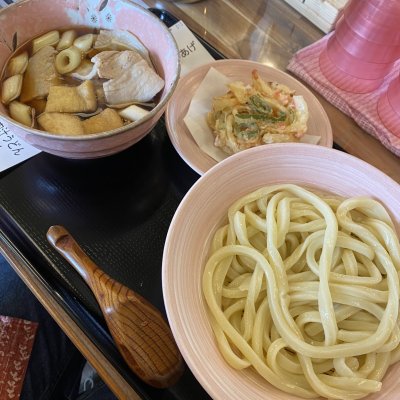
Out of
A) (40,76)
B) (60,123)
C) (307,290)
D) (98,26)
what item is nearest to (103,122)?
(60,123)

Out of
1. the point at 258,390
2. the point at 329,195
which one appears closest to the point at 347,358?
the point at 258,390

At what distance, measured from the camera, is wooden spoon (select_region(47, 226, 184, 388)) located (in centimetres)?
84

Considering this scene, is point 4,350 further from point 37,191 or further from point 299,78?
point 299,78

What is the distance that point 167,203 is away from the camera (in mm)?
1114

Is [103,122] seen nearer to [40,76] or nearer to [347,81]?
[40,76]

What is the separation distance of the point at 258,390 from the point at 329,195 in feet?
1.53

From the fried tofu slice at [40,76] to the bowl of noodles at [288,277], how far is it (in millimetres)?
509

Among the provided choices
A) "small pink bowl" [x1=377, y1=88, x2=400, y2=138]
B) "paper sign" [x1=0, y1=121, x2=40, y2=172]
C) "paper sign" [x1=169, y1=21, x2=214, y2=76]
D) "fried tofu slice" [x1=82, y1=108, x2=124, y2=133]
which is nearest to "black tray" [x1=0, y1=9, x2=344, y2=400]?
"paper sign" [x1=0, y1=121, x2=40, y2=172]

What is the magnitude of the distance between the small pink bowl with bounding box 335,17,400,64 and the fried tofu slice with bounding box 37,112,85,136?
3.01ft

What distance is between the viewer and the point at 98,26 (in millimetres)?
1171

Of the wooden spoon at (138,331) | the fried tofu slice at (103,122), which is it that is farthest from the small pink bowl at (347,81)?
the wooden spoon at (138,331)

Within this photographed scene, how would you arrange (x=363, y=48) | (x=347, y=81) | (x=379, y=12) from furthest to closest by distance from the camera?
(x=347, y=81) < (x=363, y=48) < (x=379, y=12)

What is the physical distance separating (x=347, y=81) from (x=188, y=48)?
1.84ft

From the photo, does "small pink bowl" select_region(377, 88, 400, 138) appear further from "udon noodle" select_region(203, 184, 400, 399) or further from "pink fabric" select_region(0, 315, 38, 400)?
Result: "pink fabric" select_region(0, 315, 38, 400)
